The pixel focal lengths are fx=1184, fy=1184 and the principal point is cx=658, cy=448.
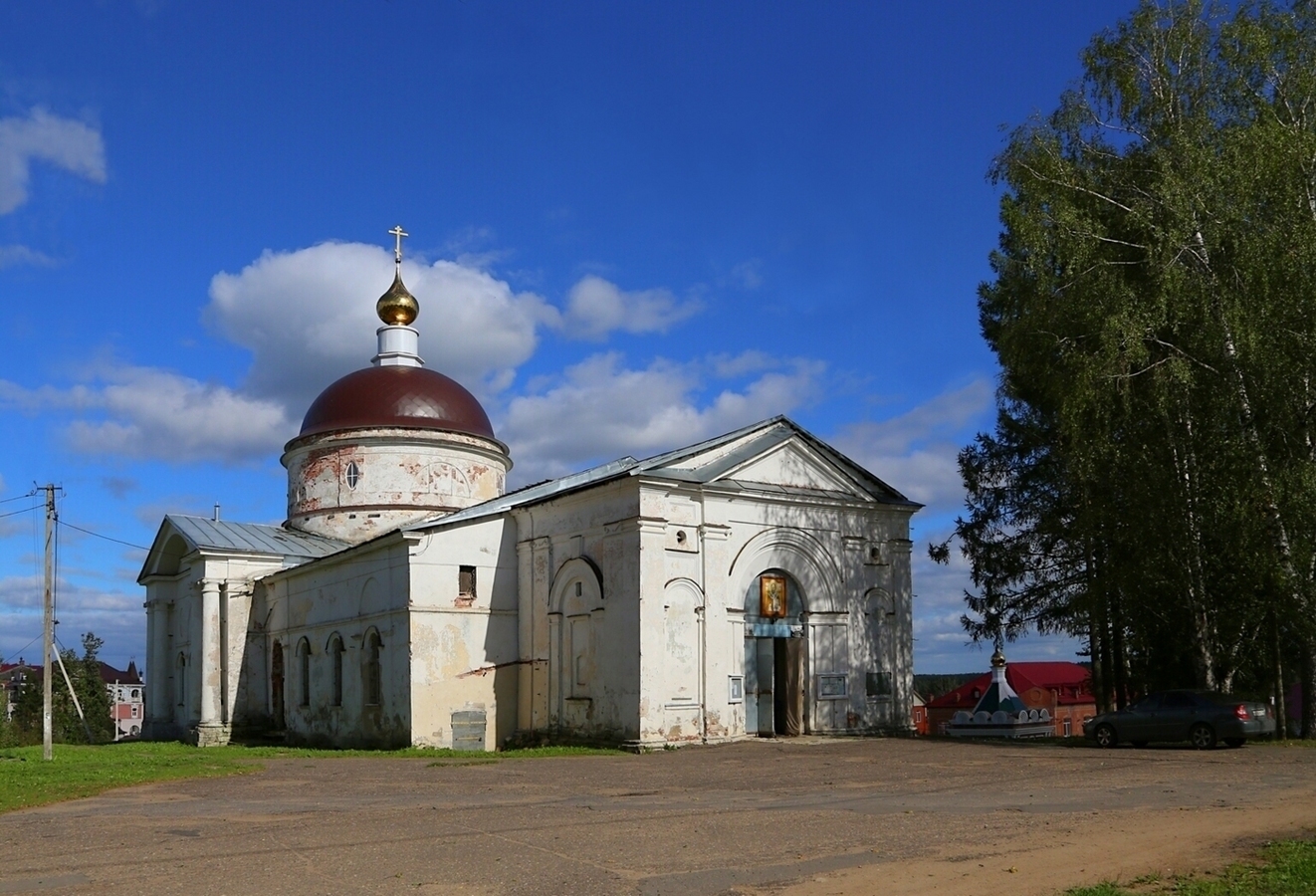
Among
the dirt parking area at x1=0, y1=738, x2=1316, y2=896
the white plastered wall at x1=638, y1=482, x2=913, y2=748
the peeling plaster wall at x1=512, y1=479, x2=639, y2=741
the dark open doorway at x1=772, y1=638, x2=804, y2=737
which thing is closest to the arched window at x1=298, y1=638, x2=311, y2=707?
the peeling plaster wall at x1=512, y1=479, x2=639, y2=741

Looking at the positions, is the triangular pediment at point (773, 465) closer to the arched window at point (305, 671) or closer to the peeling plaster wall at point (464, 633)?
the peeling plaster wall at point (464, 633)

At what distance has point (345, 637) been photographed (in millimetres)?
28125

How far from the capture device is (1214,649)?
2222 cm

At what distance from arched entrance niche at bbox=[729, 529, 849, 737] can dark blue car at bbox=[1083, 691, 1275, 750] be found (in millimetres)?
5885

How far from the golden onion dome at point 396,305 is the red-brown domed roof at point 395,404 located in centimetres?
203

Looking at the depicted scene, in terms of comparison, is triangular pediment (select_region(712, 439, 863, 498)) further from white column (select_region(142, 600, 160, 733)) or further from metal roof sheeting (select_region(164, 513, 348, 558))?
white column (select_region(142, 600, 160, 733))

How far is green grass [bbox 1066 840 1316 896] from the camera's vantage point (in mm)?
6984

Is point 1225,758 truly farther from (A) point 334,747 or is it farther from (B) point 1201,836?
(A) point 334,747

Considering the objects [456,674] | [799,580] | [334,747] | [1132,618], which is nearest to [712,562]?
[799,580]

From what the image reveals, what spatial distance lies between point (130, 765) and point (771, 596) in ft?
40.0

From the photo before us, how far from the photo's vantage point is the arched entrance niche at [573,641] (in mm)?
23250

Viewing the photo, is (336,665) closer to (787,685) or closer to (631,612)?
(631,612)

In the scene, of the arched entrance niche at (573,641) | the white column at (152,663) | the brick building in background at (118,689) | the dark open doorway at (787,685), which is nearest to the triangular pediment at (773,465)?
the arched entrance niche at (573,641)

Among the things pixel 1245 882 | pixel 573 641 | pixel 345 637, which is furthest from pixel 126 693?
pixel 1245 882
